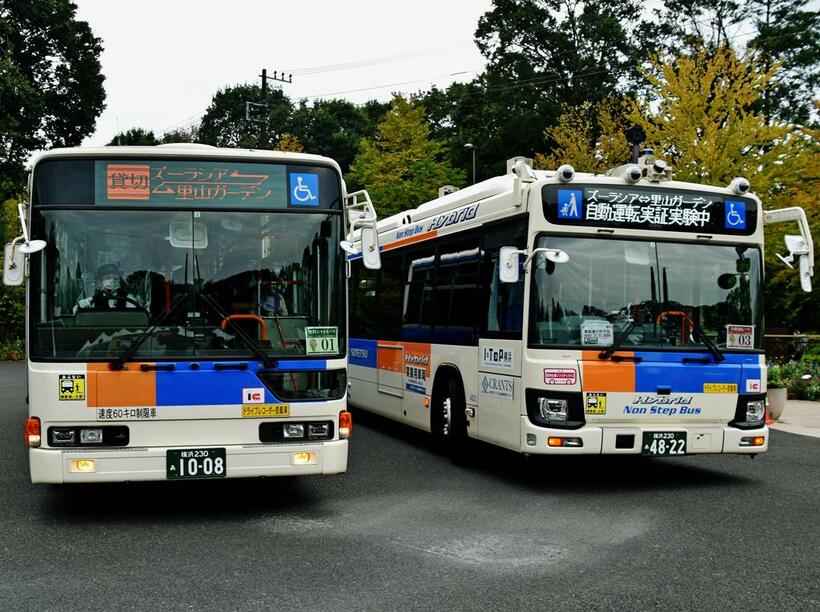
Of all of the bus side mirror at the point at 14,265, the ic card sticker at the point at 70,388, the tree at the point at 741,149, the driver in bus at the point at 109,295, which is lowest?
the ic card sticker at the point at 70,388

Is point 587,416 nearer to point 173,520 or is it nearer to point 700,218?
point 700,218

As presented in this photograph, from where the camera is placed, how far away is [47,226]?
23.7ft

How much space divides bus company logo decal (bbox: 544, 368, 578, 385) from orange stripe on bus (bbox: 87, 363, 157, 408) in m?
3.45

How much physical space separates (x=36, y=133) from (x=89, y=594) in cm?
3737

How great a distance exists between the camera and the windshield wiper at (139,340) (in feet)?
23.5

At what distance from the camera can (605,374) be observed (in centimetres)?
862

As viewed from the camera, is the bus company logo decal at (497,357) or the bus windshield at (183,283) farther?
the bus company logo decal at (497,357)

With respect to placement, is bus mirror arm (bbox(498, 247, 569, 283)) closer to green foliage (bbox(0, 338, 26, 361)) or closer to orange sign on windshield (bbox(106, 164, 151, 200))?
orange sign on windshield (bbox(106, 164, 151, 200))

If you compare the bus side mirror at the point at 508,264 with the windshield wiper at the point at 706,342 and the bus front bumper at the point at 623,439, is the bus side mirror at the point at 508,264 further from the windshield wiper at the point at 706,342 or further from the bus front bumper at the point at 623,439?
the windshield wiper at the point at 706,342

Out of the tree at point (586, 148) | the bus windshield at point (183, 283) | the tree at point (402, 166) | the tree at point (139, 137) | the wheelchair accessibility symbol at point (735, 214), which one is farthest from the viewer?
the tree at point (139, 137)

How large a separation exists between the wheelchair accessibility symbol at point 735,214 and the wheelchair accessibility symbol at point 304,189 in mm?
4093

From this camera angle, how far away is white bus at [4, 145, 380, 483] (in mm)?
7148

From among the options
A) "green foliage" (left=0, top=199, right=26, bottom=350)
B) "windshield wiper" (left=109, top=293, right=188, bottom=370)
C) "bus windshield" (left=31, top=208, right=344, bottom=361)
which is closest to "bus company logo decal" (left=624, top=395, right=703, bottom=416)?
"bus windshield" (left=31, top=208, right=344, bottom=361)

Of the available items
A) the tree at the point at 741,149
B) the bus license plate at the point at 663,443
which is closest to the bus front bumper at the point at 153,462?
the bus license plate at the point at 663,443
